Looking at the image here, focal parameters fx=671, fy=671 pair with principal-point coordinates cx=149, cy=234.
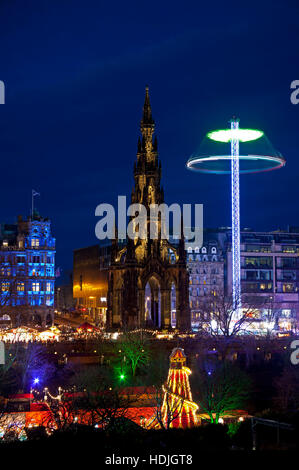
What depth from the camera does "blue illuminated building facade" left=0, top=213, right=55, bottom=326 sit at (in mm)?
134625

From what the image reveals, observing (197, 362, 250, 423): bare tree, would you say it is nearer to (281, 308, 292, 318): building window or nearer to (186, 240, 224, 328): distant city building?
(281, 308, 292, 318): building window

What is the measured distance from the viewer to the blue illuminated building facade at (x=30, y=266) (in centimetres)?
13462

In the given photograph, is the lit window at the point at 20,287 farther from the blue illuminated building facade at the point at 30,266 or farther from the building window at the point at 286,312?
the building window at the point at 286,312

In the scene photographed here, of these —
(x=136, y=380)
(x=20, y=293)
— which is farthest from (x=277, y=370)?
(x=20, y=293)

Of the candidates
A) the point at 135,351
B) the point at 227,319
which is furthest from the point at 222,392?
the point at 227,319

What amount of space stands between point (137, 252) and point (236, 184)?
66.0 feet

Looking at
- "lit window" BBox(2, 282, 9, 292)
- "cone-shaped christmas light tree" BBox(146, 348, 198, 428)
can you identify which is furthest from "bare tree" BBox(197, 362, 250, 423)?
"lit window" BBox(2, 282, 9, 292)

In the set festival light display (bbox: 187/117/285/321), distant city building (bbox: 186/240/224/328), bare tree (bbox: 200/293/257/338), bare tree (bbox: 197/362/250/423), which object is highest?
festival light display (bbox: 187/117/285/321)

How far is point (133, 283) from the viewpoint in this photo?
4082 inches

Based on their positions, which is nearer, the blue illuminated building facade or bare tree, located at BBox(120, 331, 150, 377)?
bare tree, located at BBox(120, 331, 150, 377)

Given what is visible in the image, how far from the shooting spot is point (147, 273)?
10450 centimetres

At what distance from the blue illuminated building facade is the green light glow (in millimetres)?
42683
